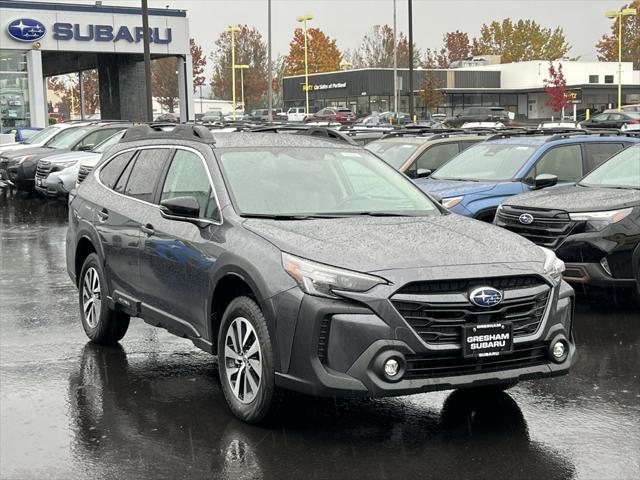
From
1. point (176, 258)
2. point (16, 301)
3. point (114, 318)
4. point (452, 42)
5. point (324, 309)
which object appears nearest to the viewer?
point (324, 309)

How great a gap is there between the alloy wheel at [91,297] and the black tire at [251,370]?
86.7 inches

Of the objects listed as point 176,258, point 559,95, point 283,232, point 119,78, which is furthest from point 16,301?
point 559,95

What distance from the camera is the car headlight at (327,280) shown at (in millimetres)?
5000

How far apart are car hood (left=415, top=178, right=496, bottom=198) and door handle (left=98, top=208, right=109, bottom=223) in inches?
191

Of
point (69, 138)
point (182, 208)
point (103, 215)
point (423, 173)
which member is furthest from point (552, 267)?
point (69, 138)

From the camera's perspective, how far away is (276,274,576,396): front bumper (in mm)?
4961

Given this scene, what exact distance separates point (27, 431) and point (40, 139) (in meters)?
20.6

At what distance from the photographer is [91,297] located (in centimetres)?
779

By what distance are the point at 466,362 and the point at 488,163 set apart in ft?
25.3

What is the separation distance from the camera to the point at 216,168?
6270 millimetres

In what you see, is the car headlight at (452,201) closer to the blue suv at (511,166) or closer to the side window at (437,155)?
the blue suv at (511,166)

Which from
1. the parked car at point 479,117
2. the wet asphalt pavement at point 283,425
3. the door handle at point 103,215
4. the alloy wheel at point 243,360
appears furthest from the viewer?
the parked car at point 479,117

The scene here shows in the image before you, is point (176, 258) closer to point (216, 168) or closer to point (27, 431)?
point (216, 168)

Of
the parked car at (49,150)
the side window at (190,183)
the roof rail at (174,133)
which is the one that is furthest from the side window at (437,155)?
the parked car at (49,150)
